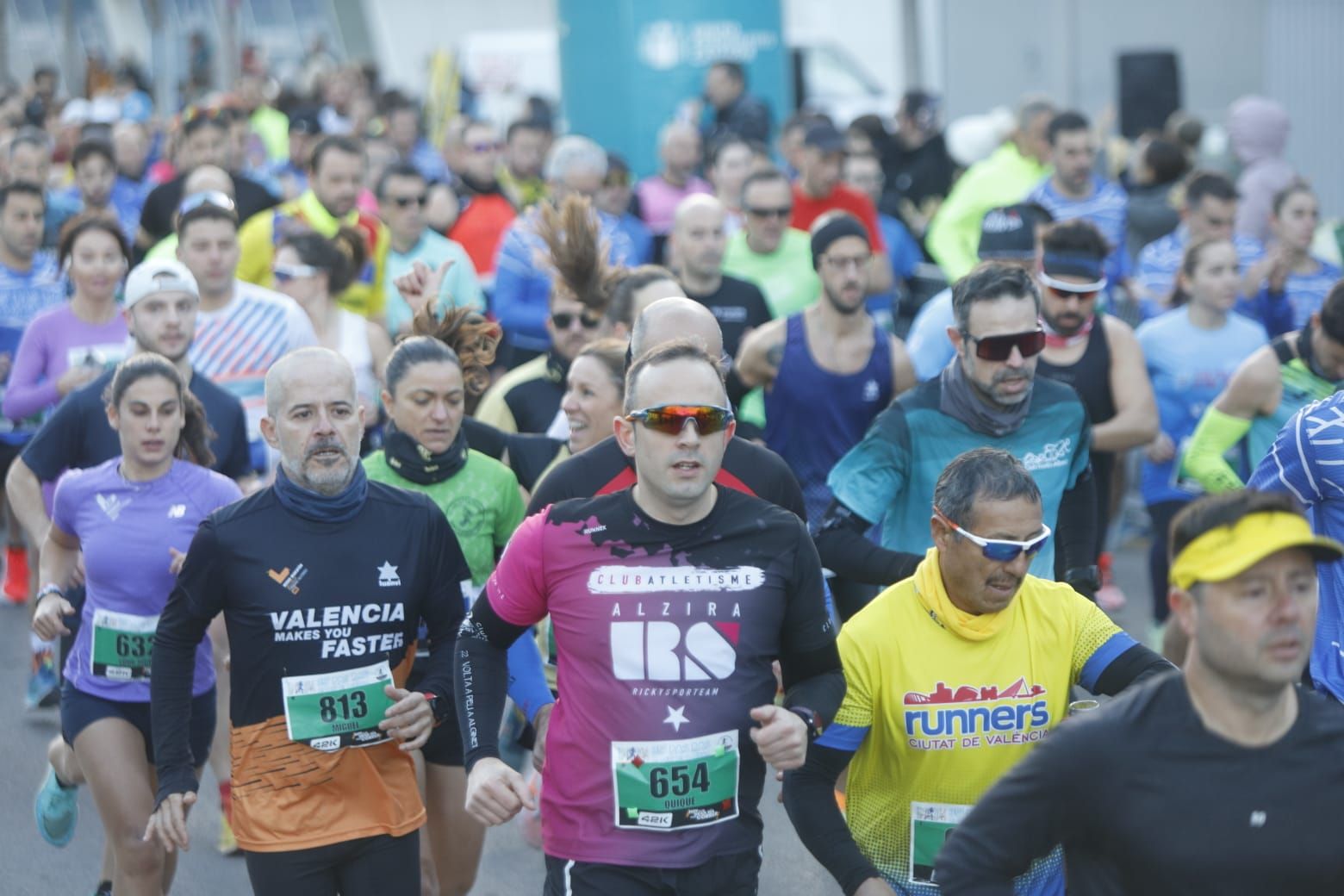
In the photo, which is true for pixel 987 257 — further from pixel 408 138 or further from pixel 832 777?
pixel 408 138

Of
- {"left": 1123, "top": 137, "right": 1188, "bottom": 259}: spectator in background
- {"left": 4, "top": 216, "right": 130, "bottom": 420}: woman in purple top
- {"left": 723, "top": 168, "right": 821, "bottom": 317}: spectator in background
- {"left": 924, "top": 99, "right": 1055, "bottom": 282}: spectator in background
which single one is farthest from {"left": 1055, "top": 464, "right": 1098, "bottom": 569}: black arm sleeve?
{"left": 1123, "top": 137, "right": 1188, "bottom": 259}: spectator in background

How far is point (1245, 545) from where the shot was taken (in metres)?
3.08

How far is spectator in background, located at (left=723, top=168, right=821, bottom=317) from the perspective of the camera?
31.4ft

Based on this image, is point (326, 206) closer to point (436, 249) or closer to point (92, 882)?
point (436, 249)

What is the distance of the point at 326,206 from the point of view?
33.4 ft

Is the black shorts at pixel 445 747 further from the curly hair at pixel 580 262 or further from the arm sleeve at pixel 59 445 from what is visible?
the curly hair at pixel 580 262

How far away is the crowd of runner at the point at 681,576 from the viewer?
3.18 metres

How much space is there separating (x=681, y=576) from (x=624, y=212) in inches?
336

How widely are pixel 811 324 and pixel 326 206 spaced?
12.2 feet

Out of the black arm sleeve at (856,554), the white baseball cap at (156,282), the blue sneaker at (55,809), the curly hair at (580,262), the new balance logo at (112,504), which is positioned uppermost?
the white baseball cap at (156,282)

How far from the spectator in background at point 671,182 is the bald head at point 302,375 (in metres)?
8.25

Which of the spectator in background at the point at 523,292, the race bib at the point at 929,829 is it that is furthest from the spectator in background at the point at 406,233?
the race bib at the point at 929,829

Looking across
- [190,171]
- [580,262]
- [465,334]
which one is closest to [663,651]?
[465,334]

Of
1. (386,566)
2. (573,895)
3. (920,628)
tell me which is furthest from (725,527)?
(386,566)
